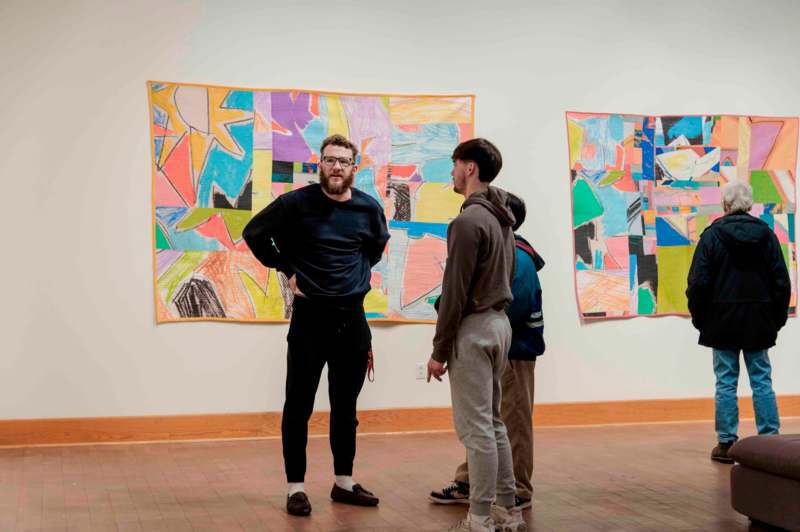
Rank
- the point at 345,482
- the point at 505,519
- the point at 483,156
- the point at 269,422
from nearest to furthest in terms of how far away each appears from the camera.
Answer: the point at 483,156 < the point at 505,519 < the point at 345,482 < the point at 269,422

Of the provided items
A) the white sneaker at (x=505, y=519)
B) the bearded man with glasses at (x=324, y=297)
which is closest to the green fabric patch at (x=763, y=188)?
the bearded man with glasses at (x=324, y=297)

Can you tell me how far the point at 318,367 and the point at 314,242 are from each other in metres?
0.53

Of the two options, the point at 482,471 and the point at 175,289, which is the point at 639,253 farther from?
the point at 482,471

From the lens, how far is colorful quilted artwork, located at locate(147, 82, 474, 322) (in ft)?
19.5

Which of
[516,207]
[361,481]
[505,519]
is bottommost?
→ [361,481]

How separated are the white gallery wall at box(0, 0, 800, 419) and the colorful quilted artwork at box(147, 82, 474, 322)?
0.10m

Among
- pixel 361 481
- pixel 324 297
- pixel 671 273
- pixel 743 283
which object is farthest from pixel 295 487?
pixel 671 273

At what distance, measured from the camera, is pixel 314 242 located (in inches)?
167

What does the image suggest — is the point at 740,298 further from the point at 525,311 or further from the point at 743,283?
the point at 525,311

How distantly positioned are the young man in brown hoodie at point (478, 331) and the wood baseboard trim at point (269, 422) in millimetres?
2649

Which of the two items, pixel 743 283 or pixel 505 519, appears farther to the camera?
pixel 743 283

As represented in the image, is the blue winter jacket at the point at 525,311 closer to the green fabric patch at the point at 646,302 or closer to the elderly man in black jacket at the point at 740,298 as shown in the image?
the elderly man in black jacket at the point at 740,298

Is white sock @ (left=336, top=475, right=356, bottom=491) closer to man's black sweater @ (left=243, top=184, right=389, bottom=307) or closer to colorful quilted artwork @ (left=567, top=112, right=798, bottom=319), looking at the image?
man's black sweater @ (left=243, top=184, right=389, bottom=307)

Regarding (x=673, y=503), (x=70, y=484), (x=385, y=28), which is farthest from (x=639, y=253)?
(x=70, y=484)
